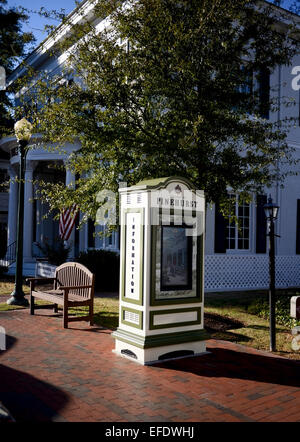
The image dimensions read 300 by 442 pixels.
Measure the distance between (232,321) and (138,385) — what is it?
4217mm

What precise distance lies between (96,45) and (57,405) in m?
6.39

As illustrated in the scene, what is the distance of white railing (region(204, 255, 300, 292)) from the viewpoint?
12.8m

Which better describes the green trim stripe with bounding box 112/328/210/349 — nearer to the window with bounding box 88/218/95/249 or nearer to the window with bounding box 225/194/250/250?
the window with bounding box 225/194/250/250

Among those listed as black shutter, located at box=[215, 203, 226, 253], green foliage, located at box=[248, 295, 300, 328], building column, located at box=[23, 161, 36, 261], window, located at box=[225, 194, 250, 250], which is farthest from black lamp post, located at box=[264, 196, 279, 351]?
building column, located at box=[23, 161, 36, 261]

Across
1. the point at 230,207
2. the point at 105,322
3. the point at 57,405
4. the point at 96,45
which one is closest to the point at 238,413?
the point at 57,405

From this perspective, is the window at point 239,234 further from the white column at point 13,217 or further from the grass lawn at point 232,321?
the white column at point 13,217

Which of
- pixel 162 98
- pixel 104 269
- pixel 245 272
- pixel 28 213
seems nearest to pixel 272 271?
pixel 162 98

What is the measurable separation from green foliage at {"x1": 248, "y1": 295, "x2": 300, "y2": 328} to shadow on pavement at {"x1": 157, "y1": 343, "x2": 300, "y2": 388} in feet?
7.55

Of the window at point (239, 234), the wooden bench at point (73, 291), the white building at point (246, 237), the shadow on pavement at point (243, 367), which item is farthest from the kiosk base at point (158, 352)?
the window at point (239, 234)

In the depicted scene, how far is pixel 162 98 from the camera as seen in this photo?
26.5 ft

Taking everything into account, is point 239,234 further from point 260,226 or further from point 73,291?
point 73,291

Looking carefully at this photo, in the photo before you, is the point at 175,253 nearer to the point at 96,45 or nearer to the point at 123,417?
the point at 123,417

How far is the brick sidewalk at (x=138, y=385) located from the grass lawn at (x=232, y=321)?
0.56 metres

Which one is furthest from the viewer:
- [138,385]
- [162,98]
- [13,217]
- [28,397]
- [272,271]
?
[13,217]
